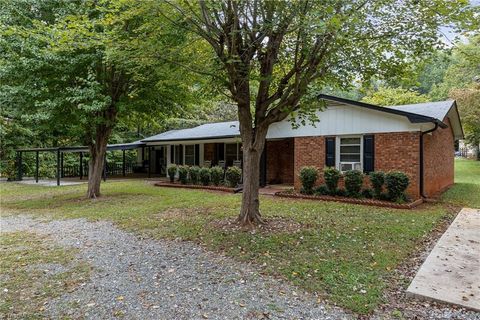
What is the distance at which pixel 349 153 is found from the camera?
11523mm

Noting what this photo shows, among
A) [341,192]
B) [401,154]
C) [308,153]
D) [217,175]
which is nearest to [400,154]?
[401,154]

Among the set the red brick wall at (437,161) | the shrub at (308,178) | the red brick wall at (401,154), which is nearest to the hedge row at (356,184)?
the shrub at (308,178)

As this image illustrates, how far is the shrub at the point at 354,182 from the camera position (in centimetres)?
1041

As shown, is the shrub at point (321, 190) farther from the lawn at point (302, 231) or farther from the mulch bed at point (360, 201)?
the lawn at point (302, 231)

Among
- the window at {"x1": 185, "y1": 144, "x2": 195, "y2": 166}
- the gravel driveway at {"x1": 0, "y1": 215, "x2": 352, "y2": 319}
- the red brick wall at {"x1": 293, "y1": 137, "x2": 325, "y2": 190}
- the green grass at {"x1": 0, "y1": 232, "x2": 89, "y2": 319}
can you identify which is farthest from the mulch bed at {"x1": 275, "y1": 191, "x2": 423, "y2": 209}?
the window at {"x1": 185, "y1": 144, "x2": 195, "y2": 166}

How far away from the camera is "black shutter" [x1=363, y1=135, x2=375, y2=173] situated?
10852mm

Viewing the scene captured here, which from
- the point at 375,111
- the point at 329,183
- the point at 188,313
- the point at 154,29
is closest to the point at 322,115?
the point at 375,111

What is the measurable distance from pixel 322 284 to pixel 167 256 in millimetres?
2469

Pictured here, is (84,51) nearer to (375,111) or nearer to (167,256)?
(167,256)

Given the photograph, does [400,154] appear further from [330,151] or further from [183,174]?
[183,174]

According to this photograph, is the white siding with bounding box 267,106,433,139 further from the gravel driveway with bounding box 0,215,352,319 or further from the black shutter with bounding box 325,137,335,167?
the gravel driveway with bounding box 0,215,352,319

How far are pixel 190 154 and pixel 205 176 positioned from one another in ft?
16.8

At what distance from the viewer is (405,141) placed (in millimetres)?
10203

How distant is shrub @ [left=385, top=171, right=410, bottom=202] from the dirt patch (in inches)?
162
